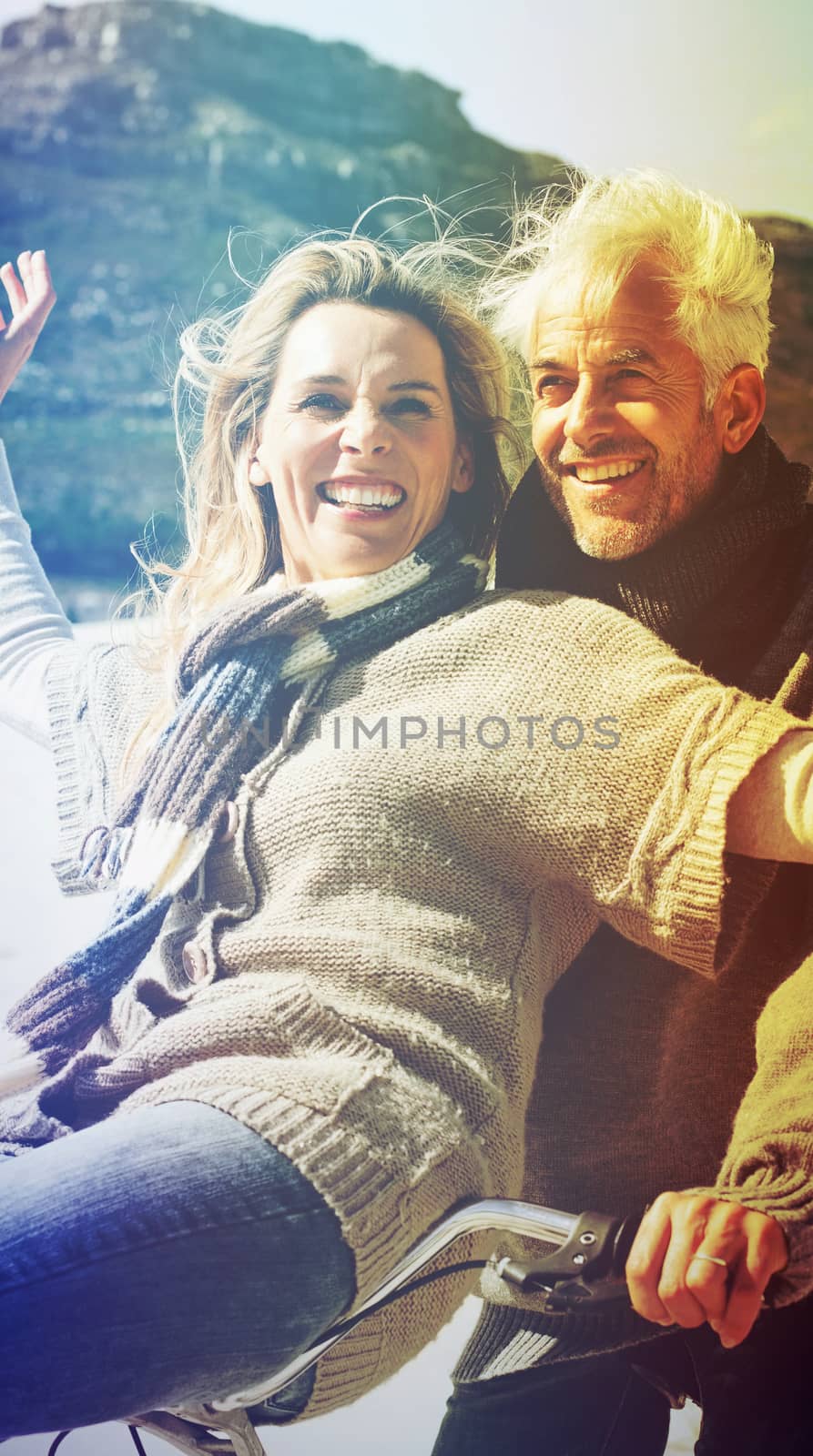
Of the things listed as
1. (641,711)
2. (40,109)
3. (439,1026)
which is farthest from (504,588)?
(40,109)

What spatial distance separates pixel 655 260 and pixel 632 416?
18 cm

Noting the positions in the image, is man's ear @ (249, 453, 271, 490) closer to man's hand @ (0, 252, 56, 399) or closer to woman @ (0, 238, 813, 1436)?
woman @ (0, 238, 813, 1436)

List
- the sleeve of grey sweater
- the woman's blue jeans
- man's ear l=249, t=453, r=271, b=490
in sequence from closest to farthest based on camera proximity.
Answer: the woman's blue jeans < man's ear l=249, t=453, r=271, b=490 < the sleeve of grey sweater

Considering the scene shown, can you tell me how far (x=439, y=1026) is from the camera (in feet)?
4.78

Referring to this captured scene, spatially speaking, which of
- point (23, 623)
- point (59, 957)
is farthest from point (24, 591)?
point (59, 957)

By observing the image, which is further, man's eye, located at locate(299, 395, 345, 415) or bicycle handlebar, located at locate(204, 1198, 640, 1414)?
man's eye, located at locate(299, 395, 345, 415)

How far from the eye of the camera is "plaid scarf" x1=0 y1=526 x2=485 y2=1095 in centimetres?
160

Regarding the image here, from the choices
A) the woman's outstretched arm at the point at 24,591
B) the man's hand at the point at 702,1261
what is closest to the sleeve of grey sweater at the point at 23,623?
the woman's outstretched arm at the point at 24,591

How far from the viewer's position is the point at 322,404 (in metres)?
1.66

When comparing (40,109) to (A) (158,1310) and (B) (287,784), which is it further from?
(A) (158,1310)

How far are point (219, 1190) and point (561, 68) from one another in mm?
1437

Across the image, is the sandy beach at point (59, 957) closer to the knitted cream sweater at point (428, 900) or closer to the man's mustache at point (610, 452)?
the knitted cream sweater at point (428, 900)

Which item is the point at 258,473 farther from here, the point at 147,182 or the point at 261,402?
the point at 147,182

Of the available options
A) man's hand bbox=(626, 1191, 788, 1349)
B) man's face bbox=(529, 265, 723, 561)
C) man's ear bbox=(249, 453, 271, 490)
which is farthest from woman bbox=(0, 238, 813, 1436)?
man's hand bbox=(626, 1191, 788, 1349)
